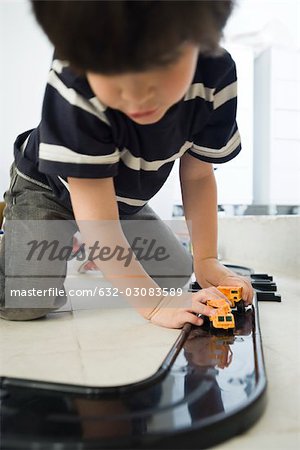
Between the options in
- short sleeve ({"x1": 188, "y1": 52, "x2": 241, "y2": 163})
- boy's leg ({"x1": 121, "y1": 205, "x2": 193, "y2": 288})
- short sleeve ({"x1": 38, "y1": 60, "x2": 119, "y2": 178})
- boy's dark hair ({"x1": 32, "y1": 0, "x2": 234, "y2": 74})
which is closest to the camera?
boy's dark hair ({"x1": 32, "y1": 0, "x2": 234, "y2": 74})

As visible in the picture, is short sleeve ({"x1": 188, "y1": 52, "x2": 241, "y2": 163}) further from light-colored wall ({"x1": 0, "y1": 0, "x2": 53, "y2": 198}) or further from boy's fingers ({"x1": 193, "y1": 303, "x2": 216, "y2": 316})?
light-colored wall ({"x1": 0, "y1": 0, "x2": 53, "y2": 198})

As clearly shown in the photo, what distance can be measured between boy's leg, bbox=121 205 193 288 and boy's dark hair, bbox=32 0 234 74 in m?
0.67

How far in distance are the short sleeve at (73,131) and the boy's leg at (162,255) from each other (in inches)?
17.5

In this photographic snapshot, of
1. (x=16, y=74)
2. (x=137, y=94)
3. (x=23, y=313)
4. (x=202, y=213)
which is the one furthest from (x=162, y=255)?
(x=16, y=74)

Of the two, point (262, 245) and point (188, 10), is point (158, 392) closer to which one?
point (188, 10)

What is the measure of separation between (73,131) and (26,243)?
309 mm

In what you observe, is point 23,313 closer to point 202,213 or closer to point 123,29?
point 202,213

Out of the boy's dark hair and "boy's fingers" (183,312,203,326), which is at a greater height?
the boy's dark hair

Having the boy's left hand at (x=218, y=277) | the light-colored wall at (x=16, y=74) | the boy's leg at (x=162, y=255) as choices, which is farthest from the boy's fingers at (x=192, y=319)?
the light-colored wall at (x=16, y=74)

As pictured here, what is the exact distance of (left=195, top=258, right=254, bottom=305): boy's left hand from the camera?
2.34 feet

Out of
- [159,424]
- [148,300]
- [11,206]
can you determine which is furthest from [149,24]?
[11,206]

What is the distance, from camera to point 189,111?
637 mm

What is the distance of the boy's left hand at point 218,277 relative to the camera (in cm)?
71

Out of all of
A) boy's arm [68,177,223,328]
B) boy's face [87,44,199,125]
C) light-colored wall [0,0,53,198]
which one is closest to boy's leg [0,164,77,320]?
boy's arm [68,177,223,328]
